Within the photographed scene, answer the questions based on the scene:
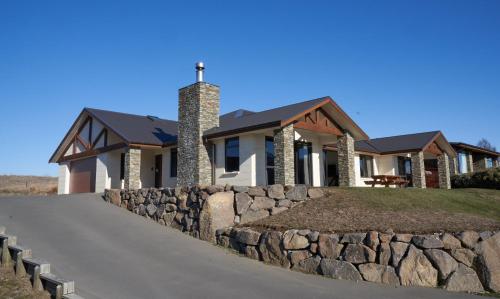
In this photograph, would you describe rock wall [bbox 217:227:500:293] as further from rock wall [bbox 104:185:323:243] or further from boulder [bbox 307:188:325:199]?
boulder [bbox 307:188:325:199]

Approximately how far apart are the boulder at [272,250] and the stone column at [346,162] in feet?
31.0

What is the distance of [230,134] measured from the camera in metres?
16.4

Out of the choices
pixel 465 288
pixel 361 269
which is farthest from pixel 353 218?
pixel 465 288

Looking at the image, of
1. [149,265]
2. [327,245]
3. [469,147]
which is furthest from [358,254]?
[469,147]

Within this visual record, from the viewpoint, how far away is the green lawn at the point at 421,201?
12203mm

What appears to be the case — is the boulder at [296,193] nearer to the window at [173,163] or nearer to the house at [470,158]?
the window at [173,163]

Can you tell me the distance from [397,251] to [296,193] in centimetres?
461

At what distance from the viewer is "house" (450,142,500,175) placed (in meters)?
29.4

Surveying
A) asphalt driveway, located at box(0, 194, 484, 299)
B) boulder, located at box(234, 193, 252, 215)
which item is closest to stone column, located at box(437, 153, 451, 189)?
boulder, located at box(234, 193, 252, 215)

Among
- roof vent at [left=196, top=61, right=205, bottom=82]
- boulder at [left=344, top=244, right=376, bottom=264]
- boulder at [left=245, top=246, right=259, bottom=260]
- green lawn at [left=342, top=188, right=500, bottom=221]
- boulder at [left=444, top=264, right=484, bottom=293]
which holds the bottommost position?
boulder at [left=444, top=264, right=484, bottom=293]

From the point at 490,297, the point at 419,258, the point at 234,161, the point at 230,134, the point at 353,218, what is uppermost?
the point at 230,134

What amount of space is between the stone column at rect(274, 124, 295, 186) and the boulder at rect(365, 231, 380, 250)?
20.1 feet

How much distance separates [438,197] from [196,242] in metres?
9.46

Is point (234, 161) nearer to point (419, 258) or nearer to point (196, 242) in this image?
point (196, 242)
